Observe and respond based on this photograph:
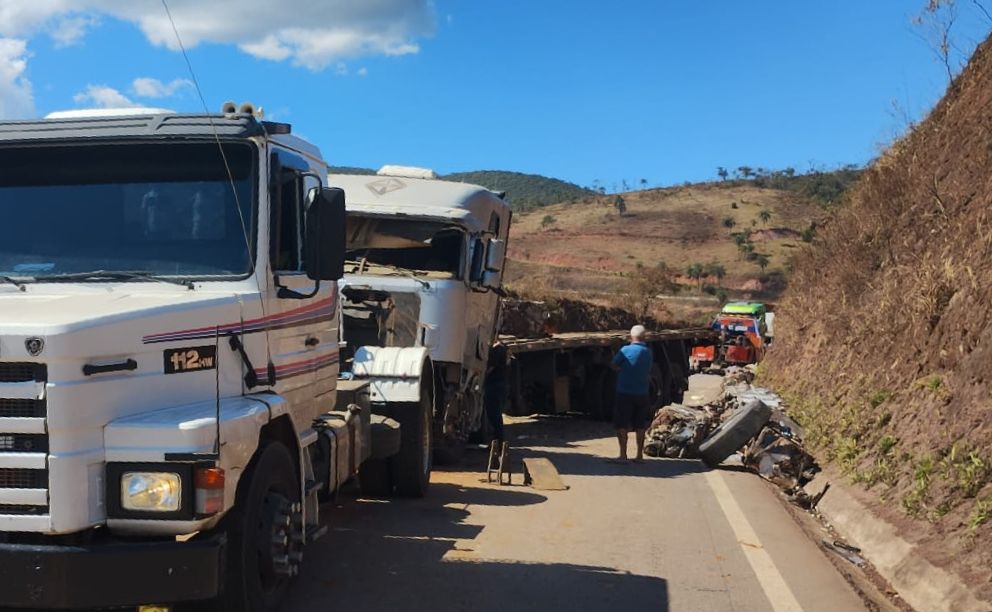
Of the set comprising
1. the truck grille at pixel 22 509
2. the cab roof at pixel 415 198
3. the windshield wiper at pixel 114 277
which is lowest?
the truck grille at pixel 22 509

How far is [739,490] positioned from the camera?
10453mm

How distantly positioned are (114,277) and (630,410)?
830cm

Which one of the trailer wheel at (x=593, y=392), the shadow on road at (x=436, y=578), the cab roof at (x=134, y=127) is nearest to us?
the cab roof at (x=134, y=127)

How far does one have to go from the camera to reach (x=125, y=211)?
17.5 ft

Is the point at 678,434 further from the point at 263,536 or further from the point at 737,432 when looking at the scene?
the point at 263,536

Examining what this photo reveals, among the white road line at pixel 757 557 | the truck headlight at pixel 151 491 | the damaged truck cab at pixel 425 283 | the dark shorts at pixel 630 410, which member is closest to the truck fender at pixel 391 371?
the damaged truck cab at pixel 425 283

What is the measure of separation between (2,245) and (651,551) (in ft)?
17.0

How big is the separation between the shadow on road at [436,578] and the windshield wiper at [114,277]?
2.14 m

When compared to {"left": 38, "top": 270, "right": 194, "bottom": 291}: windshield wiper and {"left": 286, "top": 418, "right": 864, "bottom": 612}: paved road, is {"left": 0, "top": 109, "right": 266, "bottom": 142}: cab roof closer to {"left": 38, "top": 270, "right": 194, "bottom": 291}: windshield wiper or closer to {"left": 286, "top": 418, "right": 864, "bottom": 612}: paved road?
{"left": 38, "top": 270, "right": 194, "bottom": 291}: windshield wiper

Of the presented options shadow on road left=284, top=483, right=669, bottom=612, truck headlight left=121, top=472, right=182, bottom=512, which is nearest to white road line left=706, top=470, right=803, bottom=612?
shadow on road left=284, top=483, right=669, bottom=612

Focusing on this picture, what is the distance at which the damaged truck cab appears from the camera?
10508 millimetres

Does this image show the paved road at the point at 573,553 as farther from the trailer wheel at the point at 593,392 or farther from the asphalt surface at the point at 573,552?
the trailer wheel at the point at 593,392

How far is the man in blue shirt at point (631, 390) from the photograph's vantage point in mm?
12297

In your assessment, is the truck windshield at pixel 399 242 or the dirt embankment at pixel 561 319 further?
the dirt embankment at pixel 561 319
